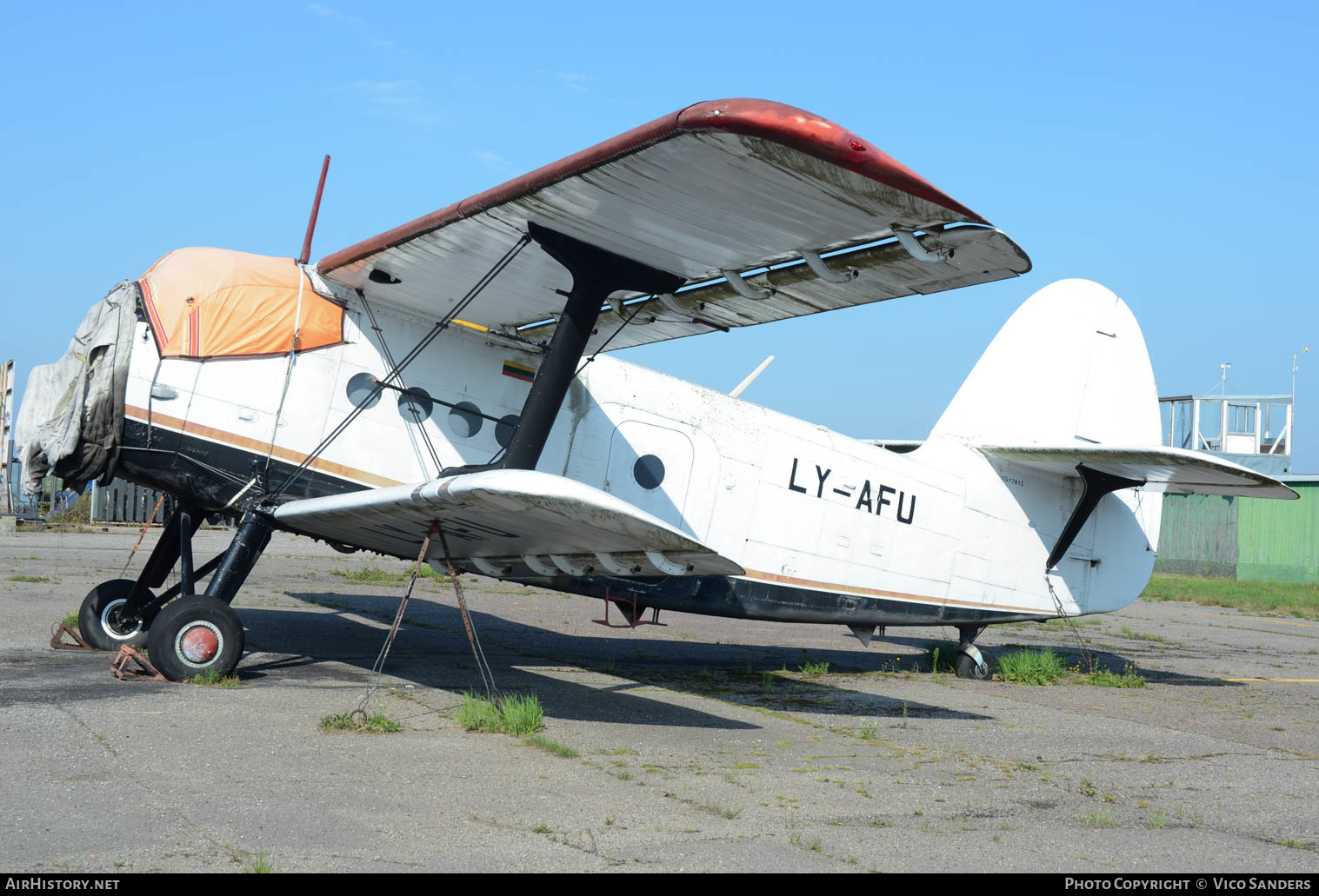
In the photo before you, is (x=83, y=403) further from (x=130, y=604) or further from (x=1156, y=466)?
(x=1156, y=466)

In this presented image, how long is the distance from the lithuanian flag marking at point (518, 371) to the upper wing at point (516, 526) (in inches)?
65.7

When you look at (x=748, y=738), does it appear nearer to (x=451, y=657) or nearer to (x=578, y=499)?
(x=578, y=499)

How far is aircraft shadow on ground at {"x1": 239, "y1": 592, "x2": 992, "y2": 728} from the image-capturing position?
26.6 feet

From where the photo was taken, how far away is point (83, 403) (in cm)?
743

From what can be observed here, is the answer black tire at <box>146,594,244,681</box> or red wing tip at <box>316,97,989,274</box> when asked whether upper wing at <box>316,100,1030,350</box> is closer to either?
red wing tip at <box>316,97,989,274</box>

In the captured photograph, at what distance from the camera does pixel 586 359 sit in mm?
8727

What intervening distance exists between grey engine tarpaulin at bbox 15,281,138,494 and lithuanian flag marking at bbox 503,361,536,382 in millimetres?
2869

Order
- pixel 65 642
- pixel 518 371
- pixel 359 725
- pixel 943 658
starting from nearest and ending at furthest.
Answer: pixel 359 725, pixel 518 371, pixel 65 642, pixel 943 658

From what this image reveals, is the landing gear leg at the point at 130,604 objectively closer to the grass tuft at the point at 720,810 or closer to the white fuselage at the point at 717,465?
the white fuselage at the point at 717,465

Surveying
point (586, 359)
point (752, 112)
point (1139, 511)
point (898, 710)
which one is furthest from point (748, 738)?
point (1139, 511)

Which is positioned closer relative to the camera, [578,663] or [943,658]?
[578,663]

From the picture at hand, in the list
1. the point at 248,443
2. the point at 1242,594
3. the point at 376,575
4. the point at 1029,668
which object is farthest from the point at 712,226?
the point at 1242,594

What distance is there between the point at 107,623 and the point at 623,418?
4.89m

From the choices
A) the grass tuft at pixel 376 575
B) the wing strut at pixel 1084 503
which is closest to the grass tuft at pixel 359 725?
the wing strut at pixel 1084 503
